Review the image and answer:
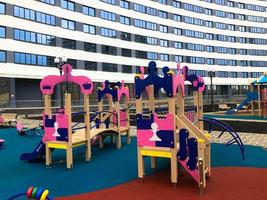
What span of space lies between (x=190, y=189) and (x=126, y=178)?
1.93m

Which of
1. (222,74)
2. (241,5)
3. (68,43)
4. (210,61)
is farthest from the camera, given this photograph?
(241,5)

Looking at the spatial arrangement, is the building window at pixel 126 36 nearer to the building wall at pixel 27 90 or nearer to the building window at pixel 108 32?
the building window at pixel 108 32

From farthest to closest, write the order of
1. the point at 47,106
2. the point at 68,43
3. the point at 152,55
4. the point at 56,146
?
the point at 152,55 → the point at 68,43 → the point at 47,106 → the point at 56,146

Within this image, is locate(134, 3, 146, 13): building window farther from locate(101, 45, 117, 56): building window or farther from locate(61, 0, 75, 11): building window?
locate(61, 0, 75, 11): building window

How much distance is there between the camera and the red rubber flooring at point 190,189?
680 centimetres

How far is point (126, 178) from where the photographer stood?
8.52 m

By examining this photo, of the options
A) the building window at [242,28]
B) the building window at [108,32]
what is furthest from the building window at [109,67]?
the building window at [242,28]

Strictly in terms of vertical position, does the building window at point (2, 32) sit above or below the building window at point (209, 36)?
below

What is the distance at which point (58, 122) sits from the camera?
33.8 ft

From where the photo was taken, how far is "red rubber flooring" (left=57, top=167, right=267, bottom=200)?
6.80 m

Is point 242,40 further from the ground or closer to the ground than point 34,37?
further from the ground

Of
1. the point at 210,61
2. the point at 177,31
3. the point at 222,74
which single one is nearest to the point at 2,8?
the point at 177,31

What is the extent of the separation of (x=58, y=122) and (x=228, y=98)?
5109cm

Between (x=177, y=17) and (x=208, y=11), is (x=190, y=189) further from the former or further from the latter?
(x=208, y=11)
